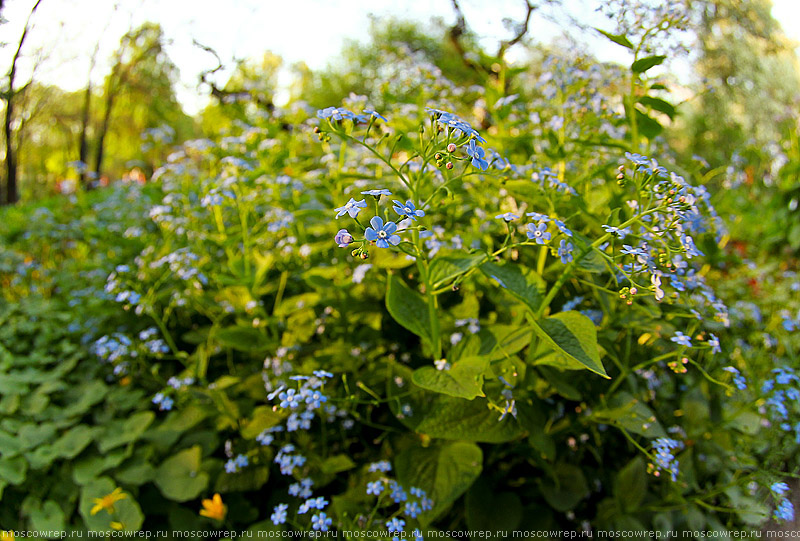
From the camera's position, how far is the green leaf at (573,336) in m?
1.16

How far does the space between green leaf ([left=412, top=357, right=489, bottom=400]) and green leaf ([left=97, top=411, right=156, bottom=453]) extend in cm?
133

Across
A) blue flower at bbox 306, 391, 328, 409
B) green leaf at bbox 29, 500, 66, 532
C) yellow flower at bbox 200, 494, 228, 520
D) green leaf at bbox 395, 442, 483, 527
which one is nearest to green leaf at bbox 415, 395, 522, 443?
green leaf at bbox 395, 442, 483, 527

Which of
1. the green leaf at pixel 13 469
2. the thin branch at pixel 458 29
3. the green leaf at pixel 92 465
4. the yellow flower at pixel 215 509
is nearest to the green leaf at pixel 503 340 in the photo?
the yellow flower at pixel 215 509

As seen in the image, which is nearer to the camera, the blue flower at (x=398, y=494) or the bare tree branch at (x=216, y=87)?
the blue flower at (x=398, y=494)

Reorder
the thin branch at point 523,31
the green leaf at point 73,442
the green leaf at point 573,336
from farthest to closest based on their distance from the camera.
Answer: the thin branch at point 523,31 → the green leaf at point 73,442 → the green leaf at point 573,336

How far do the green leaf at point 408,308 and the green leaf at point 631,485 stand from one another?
0.88m

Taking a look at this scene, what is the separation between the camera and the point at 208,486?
190cm

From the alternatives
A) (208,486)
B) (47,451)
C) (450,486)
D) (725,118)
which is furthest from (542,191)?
(725,118)

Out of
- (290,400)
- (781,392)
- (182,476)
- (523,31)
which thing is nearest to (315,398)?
(290,400)

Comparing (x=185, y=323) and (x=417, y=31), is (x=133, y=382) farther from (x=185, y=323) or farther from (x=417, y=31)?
(x=417, y=31)

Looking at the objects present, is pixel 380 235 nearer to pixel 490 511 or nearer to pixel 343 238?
pixel 343 238

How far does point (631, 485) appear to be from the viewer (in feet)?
5.79

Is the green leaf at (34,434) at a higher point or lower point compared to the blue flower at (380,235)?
lower

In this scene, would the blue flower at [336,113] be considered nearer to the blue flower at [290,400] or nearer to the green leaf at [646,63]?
the blue flower at [290,400]
